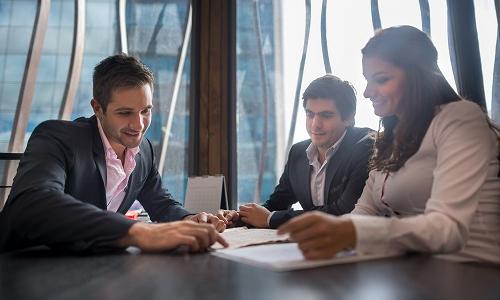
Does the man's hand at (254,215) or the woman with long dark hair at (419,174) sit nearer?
the woman with long dark hair at (419,174)

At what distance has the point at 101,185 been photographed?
137 cm

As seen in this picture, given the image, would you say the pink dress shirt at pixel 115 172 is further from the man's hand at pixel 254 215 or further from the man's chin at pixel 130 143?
the man's hand at pixel 254 215

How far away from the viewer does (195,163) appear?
268cm

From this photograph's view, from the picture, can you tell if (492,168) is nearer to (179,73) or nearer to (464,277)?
(464,277)

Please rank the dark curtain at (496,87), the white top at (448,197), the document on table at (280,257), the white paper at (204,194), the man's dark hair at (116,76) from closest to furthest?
1. the document on table at (280,257)
2. the white top at (448,197)
3. the man's dark hair at (116,76)
4. the dark curtain at (496,87)
5. the white paper at (204,194)

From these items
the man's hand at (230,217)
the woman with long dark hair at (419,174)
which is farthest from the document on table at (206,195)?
the woman with long dark hair at (419,174)

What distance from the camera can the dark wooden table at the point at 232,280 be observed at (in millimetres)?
534

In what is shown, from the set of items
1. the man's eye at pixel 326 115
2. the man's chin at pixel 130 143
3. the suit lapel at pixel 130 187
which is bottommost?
the suit lapel at pixel 130 187

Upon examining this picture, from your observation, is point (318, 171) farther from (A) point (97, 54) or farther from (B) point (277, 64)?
(A) point (97, 54)

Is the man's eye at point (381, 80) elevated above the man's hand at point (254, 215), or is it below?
above

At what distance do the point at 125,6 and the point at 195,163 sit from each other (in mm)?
1151

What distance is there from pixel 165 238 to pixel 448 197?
2.04ft

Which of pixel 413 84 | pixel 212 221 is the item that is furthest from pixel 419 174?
pixel 212 221

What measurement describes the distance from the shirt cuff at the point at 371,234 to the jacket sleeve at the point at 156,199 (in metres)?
1.07
